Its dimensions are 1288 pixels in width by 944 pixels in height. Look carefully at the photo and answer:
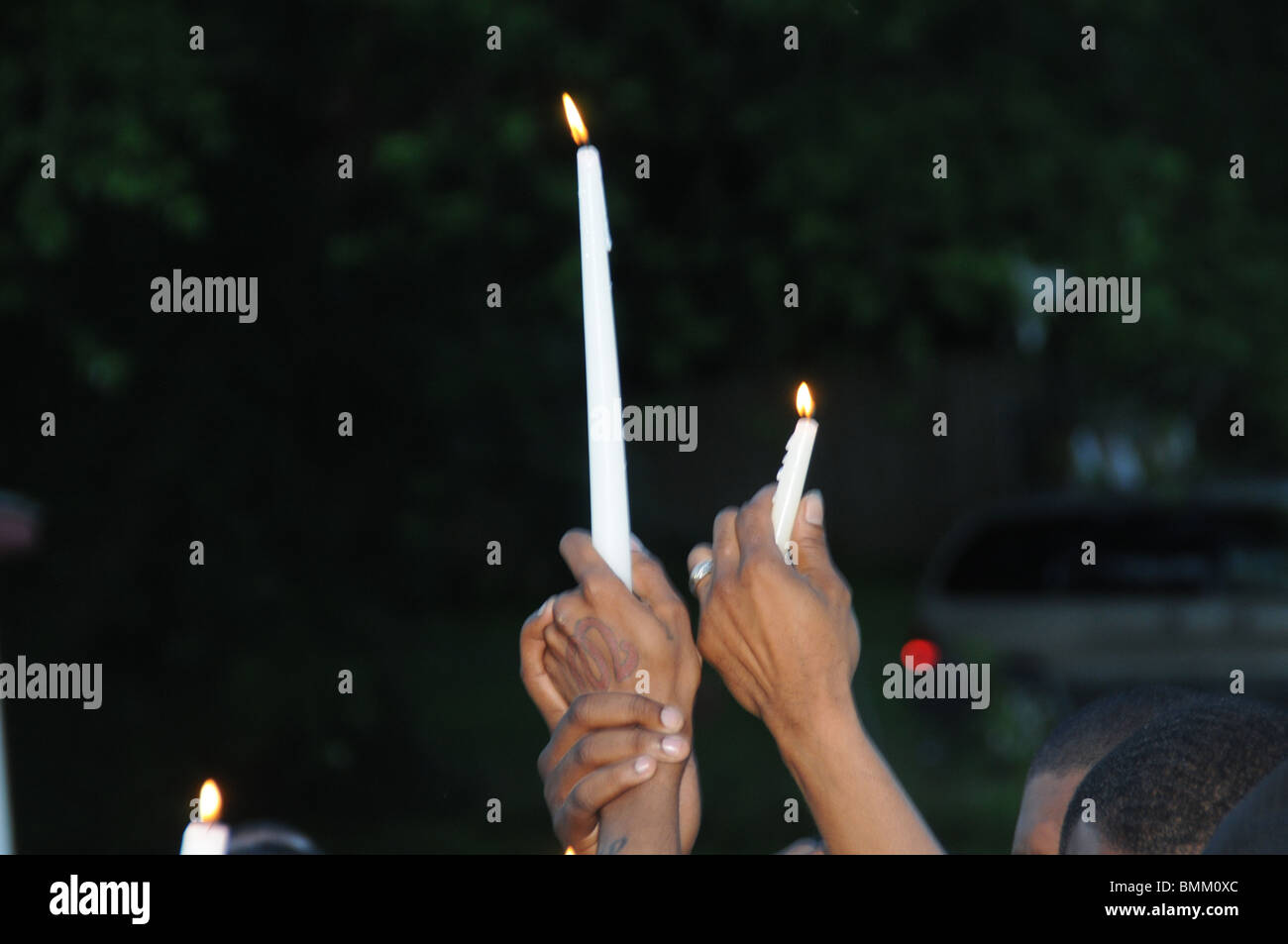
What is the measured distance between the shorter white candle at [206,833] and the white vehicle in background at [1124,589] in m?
8.35

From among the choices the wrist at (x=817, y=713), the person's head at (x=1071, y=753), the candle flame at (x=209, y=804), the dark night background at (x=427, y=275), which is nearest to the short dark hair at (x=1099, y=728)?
the person's head at (x=1071, y=753)

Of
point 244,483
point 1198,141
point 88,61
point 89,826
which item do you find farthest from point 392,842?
point 1198,141

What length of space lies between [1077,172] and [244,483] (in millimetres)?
4060

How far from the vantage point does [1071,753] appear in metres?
1.54

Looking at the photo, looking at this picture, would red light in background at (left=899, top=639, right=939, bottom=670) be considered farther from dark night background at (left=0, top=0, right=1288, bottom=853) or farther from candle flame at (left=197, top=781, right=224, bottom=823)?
candle flame at (left=197, top=781, right=224, bottom=823)

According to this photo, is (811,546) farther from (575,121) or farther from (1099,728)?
(1099,728)

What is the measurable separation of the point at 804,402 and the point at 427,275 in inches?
263

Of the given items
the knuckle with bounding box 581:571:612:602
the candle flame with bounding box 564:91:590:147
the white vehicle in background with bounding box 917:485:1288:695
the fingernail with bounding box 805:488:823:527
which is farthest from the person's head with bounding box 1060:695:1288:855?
the white vehicle in background with bounding box 917:485:1288:695

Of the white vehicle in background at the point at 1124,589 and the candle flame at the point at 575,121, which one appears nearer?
the candle flame at the point at 575,121

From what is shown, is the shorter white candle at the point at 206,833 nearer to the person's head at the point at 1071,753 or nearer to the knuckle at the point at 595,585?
the knuckle at the point at 595,585

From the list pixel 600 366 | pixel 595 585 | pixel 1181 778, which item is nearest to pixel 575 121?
pixel 600 366

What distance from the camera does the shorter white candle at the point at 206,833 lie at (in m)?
0.80

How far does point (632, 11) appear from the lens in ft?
22.3
